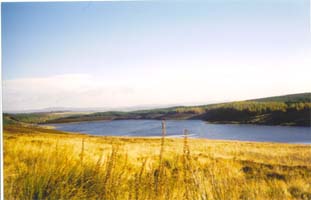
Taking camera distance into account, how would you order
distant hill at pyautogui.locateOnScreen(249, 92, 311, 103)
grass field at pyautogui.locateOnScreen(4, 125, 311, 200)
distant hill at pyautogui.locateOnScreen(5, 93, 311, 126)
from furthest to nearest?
distant hill at pyautogui.locateOnScreen(5, 93, 311, 126)
distant hill at pyautogui.locateOnScreen(249, 92, 311, 103)
grass field at pyautogui.locateOnScreen(4, 125, 311, 200)

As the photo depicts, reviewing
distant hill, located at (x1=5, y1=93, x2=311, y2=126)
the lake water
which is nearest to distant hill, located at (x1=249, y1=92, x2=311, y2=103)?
distant hill, located at (x1=5, y1=93, x2=311, y2=126)

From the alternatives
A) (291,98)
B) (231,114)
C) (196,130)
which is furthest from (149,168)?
(291,98)

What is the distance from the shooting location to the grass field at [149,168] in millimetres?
3281

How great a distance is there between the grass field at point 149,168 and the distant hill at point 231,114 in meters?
0.21

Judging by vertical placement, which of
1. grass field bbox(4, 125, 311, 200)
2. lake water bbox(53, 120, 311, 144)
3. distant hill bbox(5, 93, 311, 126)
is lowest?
grass field bbox(4, 125, 311, 200)

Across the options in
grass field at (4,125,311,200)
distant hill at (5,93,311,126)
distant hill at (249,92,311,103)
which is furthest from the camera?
distant hill at (5,93,311,126)

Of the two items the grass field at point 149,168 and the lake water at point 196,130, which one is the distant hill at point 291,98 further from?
the grass field at point 149,168

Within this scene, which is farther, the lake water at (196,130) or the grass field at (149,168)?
the lake water at (196,130)

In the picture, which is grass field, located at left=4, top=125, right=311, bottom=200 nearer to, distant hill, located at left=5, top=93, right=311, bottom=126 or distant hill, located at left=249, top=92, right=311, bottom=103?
distant hill, located at left=5, top=93, right=311, bottom=126

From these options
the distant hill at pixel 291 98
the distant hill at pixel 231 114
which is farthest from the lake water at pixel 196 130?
the distant hill at pixel 291 98

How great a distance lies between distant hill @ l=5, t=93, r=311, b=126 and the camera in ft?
12.2

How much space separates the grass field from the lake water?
0.06m

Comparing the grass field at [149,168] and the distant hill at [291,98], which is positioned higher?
the distant hill at [291,98]

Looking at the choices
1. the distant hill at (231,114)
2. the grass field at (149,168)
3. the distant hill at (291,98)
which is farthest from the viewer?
the distant hill at (231,114)
